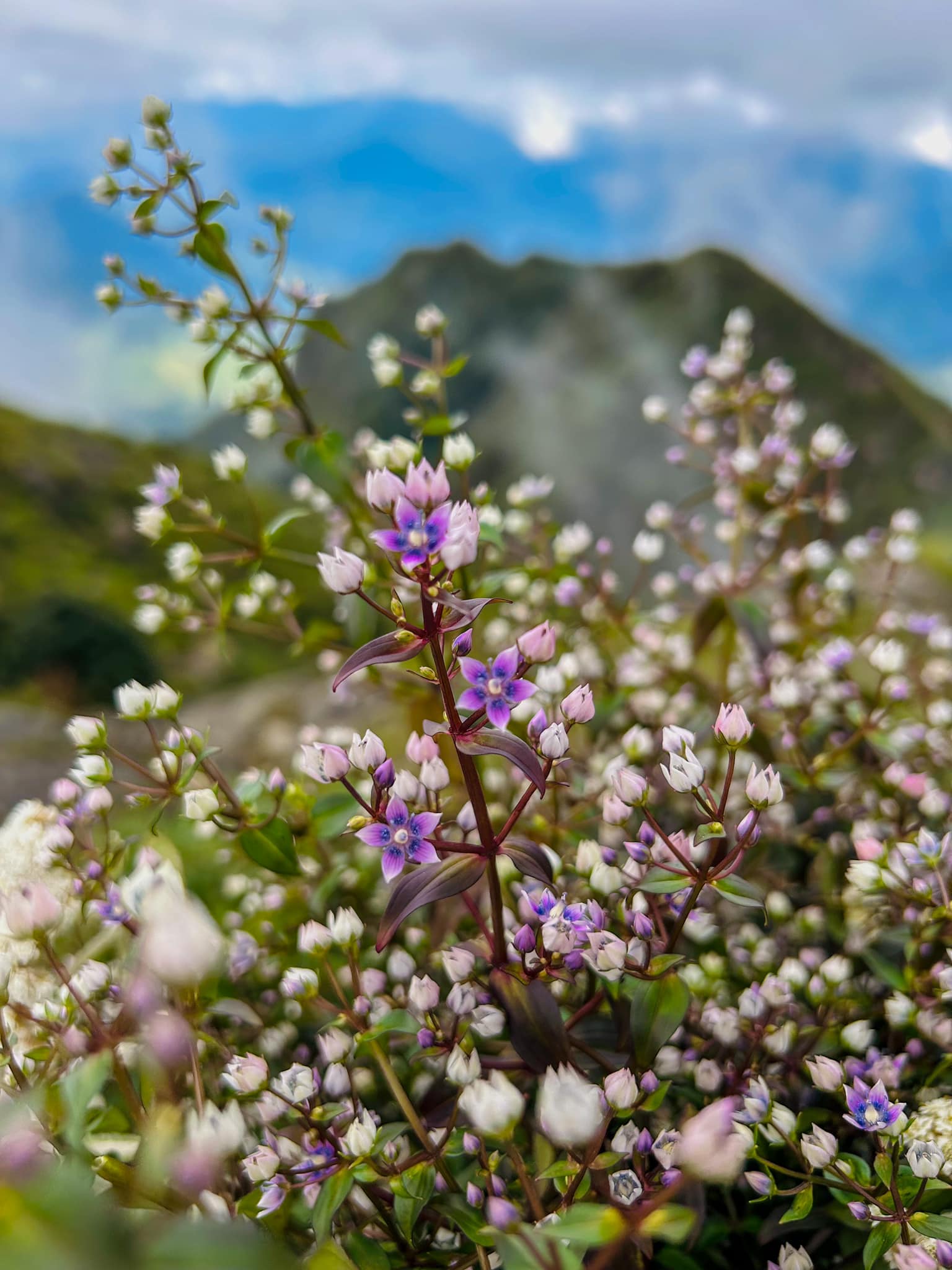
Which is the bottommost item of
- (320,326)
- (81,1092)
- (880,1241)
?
(880,1241)

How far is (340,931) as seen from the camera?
67cm

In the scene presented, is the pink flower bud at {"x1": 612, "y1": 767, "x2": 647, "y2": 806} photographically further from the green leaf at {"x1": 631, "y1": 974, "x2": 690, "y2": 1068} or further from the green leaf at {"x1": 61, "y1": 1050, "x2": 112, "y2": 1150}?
the green leaf at {"x1": 61, "y1": 1050, "x2": 112, "y2": 1150}

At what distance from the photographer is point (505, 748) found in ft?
1.85

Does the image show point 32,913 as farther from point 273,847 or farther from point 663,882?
point 663,882

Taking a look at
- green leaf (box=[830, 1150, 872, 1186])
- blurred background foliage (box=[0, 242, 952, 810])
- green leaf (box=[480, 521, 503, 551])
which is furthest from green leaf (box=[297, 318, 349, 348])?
blurred background foliage (box=[0, 242, 952, 810])

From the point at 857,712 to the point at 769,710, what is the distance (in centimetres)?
13

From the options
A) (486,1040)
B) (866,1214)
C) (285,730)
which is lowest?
(866,1214)

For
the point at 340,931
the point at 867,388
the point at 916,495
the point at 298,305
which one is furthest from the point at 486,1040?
the point at 867,388

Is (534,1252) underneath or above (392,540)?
underneath

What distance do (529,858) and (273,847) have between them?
28cm

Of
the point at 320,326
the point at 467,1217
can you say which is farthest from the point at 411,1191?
the point at 320,326

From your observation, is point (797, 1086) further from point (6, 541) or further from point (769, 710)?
point (6, 541)

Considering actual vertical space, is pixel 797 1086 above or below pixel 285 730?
below

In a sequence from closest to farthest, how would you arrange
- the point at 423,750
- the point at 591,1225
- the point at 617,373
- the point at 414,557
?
the point at 591,1225, the point at 414,557, the point at 423,750, the point at 617,373
